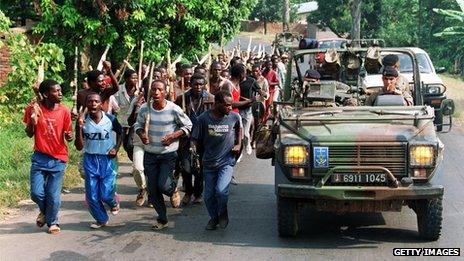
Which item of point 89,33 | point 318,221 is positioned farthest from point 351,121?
point 89,33

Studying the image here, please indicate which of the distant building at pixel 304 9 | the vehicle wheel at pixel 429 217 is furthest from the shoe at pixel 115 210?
the distant building at pixel 304 9

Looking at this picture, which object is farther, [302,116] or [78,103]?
[78,103]

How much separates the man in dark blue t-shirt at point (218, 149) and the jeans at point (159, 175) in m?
0.34

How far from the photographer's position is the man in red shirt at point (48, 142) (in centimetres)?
686

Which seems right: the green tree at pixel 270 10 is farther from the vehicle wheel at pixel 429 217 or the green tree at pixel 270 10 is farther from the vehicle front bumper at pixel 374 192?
the vehicle front bumper at pixel 374 192

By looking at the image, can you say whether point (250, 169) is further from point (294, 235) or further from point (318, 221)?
point (294, 235)

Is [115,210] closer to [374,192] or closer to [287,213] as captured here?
[287,213]

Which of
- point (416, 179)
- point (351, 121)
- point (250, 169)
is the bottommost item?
point (250, 169)

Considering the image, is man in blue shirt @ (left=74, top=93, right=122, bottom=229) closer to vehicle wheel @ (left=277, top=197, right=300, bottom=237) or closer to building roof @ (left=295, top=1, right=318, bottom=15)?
vehicle wheel @ (left=277, top=197, right=300, bottom=237)

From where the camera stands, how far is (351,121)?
263 inches

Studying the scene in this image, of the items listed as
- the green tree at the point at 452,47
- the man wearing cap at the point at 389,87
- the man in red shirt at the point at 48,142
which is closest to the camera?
the man in red shirt at the point at 48,142

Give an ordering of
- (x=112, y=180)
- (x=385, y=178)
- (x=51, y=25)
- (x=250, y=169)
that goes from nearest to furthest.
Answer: (x=385, y=178) → (x=112, y=180) → (x=250, y=169) → (x=51, y=25)

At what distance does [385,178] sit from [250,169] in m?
4.74

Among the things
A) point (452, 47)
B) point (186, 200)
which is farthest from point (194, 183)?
point (452, 47)
